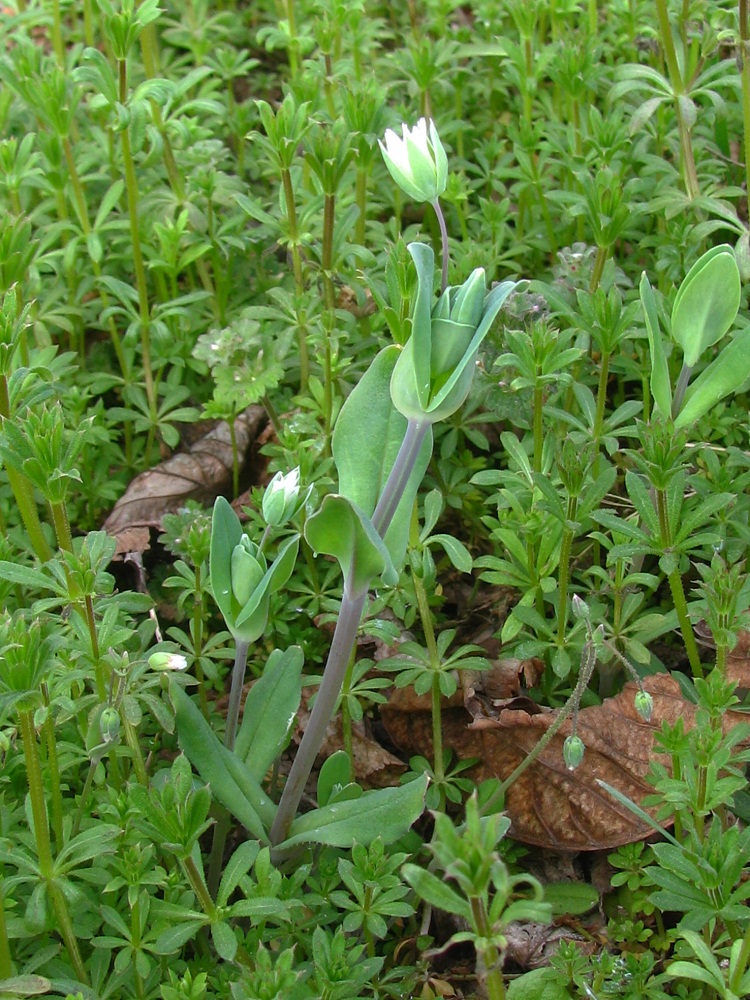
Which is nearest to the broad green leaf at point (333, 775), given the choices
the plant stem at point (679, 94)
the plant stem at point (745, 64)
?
the plant stem at point (745, 64)

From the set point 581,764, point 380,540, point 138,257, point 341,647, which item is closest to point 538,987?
point 581,764

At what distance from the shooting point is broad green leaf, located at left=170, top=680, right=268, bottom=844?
236 centimetres

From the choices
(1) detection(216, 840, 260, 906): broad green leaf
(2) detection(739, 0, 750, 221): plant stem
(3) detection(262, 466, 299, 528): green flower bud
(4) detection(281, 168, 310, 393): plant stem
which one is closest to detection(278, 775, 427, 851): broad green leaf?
(1) detection(216, 840, 260, 906): broad green leaf

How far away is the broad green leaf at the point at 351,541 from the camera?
2035 mm

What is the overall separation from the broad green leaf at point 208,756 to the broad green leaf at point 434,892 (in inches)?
27.0

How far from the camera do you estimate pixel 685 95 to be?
3443 mm

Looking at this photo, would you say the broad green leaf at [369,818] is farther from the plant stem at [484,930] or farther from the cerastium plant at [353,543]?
the plant stem at [484,930]

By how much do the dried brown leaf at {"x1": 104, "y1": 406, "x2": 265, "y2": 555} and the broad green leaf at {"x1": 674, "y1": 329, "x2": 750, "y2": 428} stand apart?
1.73m

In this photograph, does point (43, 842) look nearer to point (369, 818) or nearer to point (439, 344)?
point (369, 818)

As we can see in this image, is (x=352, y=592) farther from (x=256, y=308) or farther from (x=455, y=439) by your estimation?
(x=256, y=308)

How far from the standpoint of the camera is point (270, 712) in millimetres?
2502

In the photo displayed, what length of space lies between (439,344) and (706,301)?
0.67 m

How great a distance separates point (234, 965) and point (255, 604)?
0.80 meters

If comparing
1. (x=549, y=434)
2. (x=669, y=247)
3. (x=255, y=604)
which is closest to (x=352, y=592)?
(x=255, y=604)
